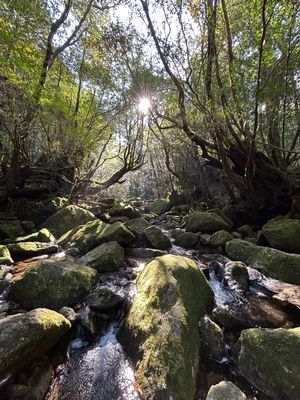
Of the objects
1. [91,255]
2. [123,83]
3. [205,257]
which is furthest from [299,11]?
[123,83]

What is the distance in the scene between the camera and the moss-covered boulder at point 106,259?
5.96 metres

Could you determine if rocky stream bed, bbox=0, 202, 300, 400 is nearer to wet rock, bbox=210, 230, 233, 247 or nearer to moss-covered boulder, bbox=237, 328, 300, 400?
moss-covered boulder, bbox=237, 328, 300, 400

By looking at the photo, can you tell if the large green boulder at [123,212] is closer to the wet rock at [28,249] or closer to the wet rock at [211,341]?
the wet rock at [28,249]

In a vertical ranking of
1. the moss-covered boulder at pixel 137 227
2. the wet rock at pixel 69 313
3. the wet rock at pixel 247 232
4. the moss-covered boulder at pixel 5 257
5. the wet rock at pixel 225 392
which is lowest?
the wet rock at pixel 225 392

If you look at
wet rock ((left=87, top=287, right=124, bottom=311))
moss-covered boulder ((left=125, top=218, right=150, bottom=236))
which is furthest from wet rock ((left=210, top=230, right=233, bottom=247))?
wet rock ((left=87, top=287, right=124, bottom=311))

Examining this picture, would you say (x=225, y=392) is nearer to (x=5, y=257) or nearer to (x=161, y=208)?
(x=5, y=257)

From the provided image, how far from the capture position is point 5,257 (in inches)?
249

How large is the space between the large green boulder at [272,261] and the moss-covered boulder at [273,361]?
2631mm

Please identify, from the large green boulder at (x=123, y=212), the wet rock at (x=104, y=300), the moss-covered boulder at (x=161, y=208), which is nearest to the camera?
the wet rock at (x=104, y=300)

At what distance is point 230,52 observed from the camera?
25.2 feet

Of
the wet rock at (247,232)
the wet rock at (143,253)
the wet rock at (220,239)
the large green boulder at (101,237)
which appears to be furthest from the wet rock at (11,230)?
the wet rock at (247,232)

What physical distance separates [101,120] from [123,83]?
2.65 m

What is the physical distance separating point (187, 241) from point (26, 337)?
6.58m

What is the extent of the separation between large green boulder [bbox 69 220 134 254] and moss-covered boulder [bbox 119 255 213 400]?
295cm
